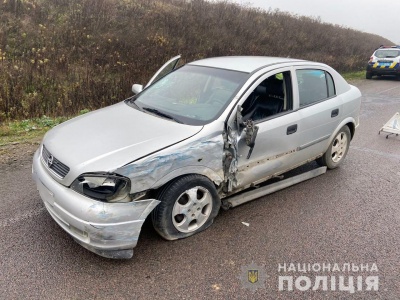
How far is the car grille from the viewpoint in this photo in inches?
110

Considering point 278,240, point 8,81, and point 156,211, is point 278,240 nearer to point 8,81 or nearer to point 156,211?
point 156,211

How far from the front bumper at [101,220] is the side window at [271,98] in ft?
5.19

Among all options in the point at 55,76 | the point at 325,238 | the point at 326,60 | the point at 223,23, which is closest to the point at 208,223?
the point at 325,238

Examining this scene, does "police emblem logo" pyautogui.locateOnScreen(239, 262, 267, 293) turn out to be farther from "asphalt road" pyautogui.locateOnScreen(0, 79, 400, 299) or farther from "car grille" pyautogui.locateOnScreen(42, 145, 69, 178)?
"car grille" pyautogui.locateOnScreen(42, 145, 69, 178)

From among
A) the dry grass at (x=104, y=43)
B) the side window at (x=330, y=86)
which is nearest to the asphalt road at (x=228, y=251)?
the side window at (x=330, y=86)

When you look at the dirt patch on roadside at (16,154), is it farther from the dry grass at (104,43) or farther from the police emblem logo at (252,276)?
the police emblem logo at (252,276)

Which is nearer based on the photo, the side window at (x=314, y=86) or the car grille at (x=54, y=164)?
the car grille at (x=54, y=164)

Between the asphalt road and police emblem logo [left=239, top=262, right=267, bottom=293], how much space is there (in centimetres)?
1

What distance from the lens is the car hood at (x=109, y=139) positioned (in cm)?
273

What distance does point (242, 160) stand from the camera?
3484mm

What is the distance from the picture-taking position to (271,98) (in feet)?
13.1

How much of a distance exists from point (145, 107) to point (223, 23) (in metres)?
12.8

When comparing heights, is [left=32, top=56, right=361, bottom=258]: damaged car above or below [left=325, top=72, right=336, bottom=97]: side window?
below

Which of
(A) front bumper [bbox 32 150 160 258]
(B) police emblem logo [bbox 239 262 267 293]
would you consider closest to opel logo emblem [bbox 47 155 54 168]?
(A) front bumper [bbox 32 150 160 258]
